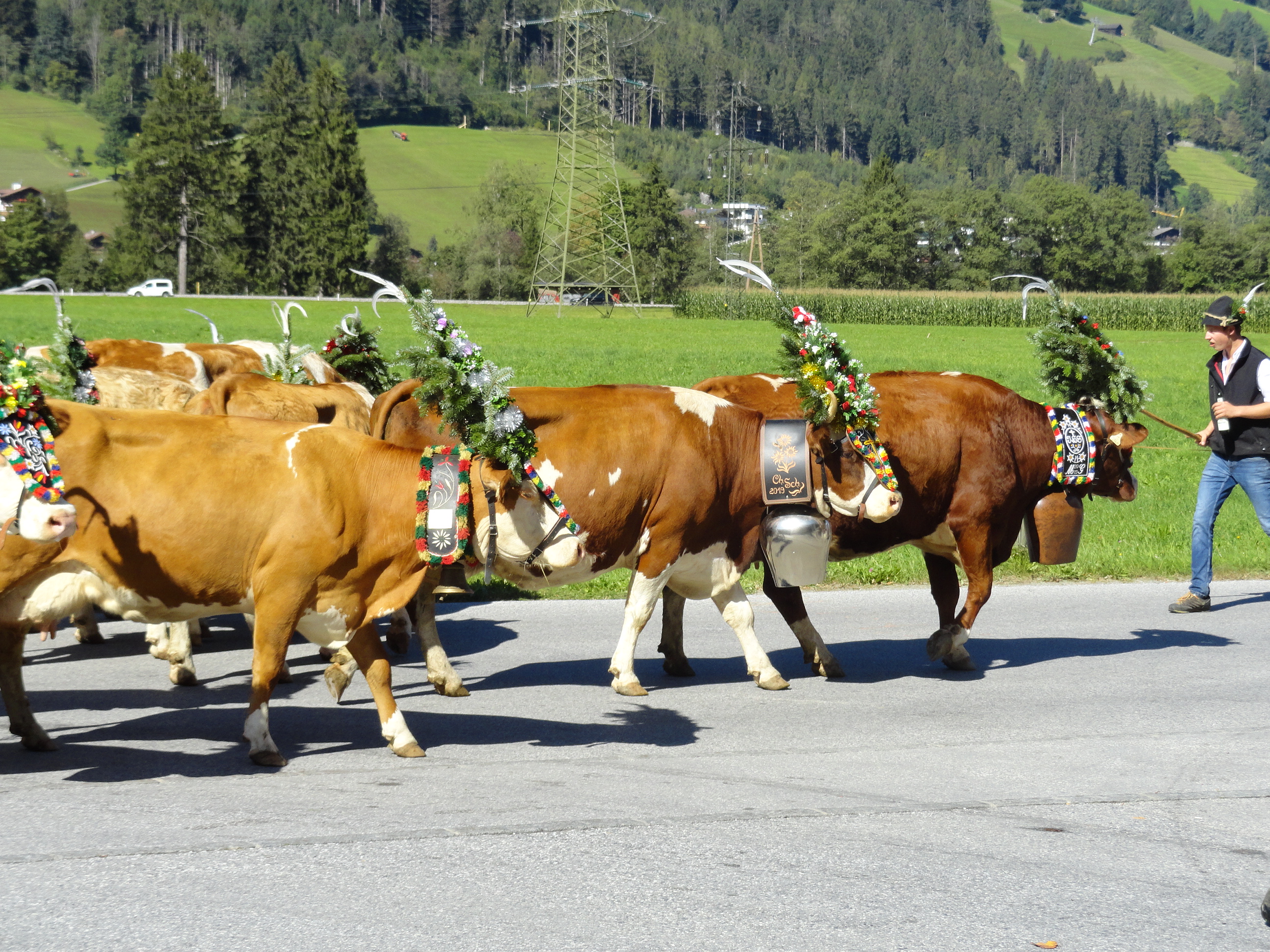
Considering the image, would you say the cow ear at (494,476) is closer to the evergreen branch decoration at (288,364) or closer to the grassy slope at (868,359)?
the grassy slope at (868,359)

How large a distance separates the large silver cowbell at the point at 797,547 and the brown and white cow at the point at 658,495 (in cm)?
12

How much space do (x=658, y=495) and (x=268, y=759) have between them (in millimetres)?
2582

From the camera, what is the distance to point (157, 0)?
19962 cm

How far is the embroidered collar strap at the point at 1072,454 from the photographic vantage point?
8.66m

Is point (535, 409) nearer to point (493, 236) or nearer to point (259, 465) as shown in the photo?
point (259, 465)

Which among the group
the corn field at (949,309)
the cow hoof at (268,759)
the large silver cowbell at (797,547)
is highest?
the corn field at (949,309)

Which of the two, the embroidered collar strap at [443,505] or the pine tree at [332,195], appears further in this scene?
the pine tree at [332,195]

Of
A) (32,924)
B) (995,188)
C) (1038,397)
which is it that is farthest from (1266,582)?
(995,188)

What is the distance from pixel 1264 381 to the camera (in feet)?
31.9

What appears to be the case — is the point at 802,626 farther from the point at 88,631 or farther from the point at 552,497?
the point at 88,631

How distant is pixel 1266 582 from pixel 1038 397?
18756mm

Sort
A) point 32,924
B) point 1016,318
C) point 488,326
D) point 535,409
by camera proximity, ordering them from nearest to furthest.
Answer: point 32,924 → point 535,409 → point 488,326 → point 1016,318

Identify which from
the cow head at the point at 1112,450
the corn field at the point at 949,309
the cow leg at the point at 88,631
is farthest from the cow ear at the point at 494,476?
the corn field at the point at 949,309

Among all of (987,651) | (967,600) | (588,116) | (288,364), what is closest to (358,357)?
(288,364)
